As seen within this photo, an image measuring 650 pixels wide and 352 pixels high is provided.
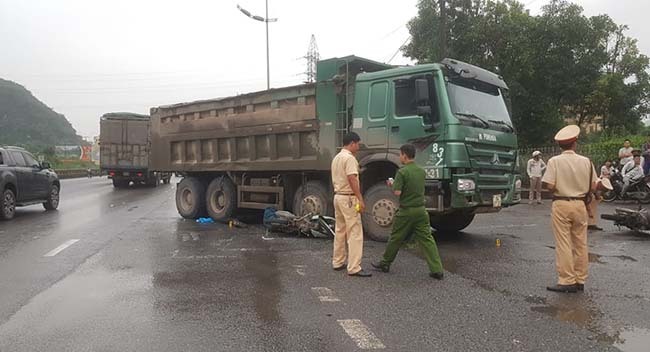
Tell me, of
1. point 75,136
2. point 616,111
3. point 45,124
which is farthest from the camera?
point 75,136

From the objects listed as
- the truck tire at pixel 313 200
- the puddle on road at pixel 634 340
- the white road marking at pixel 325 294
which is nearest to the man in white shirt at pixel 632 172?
the truck tire at pixel 313 200

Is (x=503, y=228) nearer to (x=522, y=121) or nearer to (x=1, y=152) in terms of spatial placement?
(x=1, y=152)

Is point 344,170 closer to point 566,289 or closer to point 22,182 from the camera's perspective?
point 566,289

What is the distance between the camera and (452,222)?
10359 millimetres

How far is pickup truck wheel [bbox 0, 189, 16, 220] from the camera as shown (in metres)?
12.9

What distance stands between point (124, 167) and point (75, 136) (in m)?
84.0

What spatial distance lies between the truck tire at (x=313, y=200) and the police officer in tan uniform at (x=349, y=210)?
3099 mm

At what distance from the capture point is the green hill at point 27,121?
82188 millimetres

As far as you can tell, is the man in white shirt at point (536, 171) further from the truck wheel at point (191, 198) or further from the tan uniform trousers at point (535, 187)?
the truck wheel at point (191, 198)

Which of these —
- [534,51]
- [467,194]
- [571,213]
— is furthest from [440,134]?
[534,51]

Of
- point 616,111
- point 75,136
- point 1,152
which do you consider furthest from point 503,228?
point 75,136

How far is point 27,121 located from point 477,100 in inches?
3652

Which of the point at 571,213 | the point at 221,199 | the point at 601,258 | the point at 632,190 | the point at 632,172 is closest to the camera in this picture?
the point at 571,213

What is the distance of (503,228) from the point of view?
11.3m
